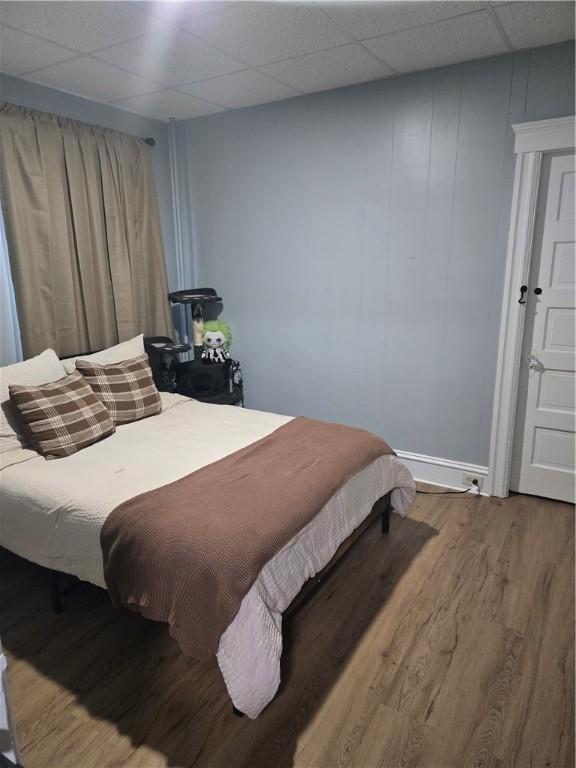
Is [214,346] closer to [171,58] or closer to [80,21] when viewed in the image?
[171,58]

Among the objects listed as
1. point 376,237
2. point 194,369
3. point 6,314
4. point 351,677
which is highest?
point 376,237

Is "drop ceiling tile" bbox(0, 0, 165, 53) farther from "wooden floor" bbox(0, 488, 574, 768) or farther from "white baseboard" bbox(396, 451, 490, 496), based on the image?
"white baseboard" bbox(396, 451, 490, 496)

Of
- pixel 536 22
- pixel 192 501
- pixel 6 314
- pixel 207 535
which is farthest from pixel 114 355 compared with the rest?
pixel 536 22

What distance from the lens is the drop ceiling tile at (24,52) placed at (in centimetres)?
244

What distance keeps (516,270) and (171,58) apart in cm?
228

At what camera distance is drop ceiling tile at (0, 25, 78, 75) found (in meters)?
2.44

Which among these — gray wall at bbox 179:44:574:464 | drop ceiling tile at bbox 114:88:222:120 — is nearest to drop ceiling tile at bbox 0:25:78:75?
drop ceiling tile at bbox 114:88:222:120

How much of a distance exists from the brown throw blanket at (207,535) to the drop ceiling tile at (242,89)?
2.35 meters

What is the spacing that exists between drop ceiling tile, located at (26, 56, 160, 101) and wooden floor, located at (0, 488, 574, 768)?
9.01 ft

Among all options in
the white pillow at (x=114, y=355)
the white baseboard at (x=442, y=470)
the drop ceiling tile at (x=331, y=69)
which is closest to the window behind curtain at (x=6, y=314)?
the white pillow at (x=114, y=355)

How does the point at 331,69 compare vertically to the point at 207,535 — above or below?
above

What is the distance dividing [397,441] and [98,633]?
2245 millimetres

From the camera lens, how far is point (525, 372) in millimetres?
3076

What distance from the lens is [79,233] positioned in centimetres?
333
